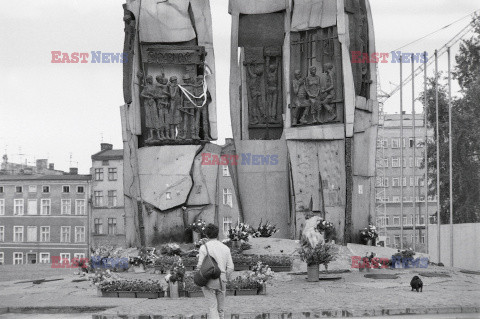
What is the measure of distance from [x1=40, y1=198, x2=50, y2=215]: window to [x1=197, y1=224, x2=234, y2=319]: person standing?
5997cm

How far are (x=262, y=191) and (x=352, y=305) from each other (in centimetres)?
1449

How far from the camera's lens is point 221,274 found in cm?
1244

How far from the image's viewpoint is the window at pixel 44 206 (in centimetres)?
7100

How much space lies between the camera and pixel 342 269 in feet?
77.1

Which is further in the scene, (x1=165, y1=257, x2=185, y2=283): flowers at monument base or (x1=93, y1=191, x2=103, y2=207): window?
(x1=93, y1=191, x2=103, y2=207): window

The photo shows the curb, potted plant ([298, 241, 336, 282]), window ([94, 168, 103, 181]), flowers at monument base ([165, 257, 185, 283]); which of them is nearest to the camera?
the curb

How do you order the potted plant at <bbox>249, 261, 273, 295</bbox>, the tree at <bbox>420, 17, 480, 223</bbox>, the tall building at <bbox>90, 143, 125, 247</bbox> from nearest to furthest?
the potted plant at <bbox>249, 261, 273, 295</bbox>, the tree at <bbox>420, 17, 480, 223</bbox>, the tall building at <bbox>90, 143, 125, 247</bbox>

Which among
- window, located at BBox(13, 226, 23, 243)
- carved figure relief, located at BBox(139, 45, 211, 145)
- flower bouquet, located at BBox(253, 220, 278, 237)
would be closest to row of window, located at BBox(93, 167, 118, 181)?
window, located at BBox(13, 226, 23, 243)

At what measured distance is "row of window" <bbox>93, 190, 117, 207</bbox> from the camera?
70.6 metres

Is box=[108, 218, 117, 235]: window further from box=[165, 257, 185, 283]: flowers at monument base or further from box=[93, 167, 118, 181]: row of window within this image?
box=[165, 257, 185, 283]: flowers at monument base

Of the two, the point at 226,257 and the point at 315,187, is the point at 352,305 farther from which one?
the point at 315,187

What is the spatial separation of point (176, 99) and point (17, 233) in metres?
46.3

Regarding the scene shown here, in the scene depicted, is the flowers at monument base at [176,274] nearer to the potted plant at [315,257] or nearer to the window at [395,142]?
the potted plant at [315,257]

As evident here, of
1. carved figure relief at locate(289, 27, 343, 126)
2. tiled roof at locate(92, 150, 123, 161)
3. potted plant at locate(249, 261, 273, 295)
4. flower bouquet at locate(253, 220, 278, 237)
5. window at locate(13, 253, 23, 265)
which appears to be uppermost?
carved figure relief at locate(289, 27, 343, 126)
